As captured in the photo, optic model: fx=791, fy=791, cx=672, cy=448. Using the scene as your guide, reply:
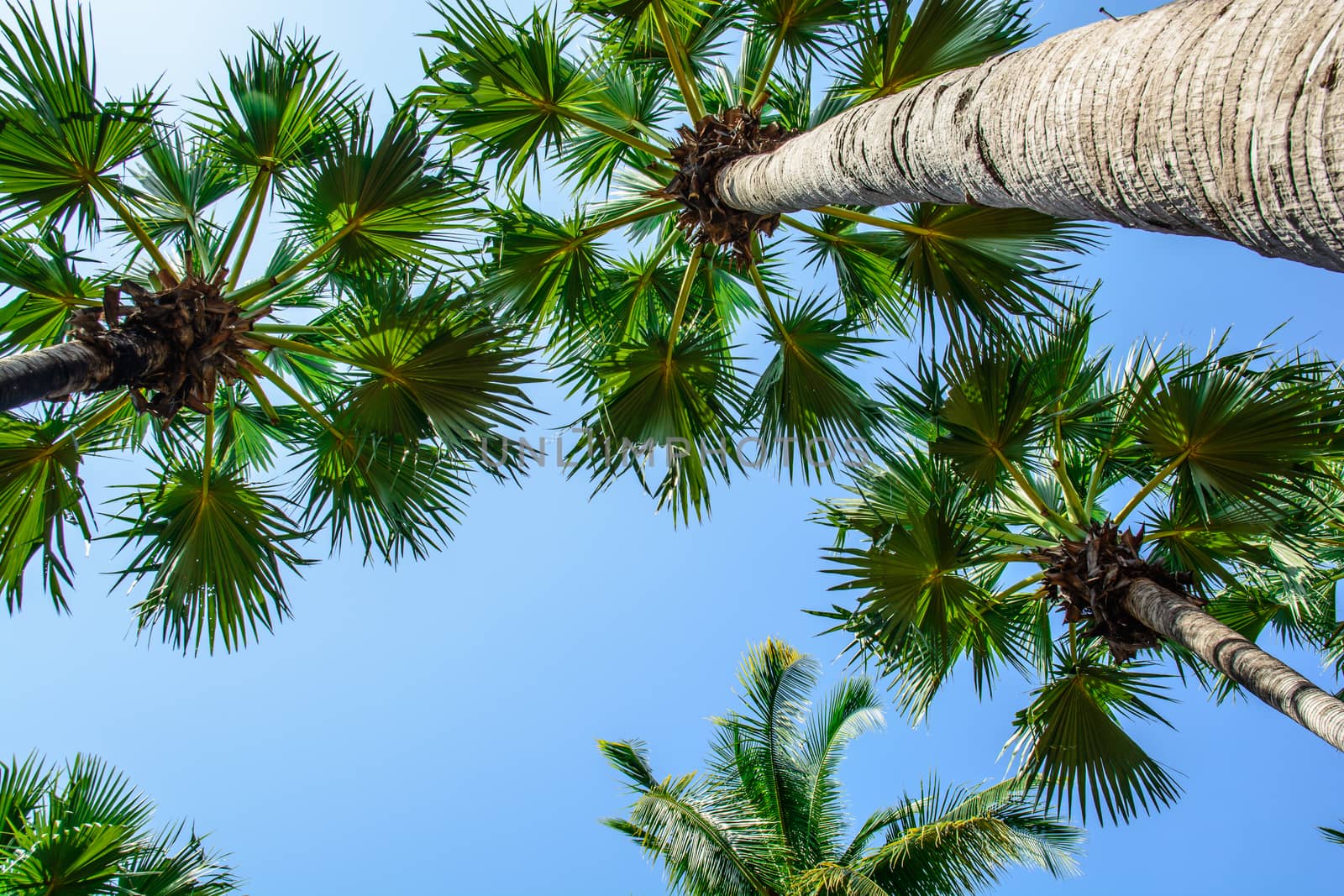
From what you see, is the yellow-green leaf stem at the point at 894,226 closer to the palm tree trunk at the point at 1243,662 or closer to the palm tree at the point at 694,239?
the palm tree at the point at 694,239

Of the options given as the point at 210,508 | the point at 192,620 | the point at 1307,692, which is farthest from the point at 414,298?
the point at 1307,692

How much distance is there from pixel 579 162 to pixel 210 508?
4.01 meters

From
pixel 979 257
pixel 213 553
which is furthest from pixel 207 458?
pixel 979 257

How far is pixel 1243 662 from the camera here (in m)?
4.57

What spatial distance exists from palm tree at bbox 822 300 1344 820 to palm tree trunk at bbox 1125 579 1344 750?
0.03 feet

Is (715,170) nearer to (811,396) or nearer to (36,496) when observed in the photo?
(811,396)

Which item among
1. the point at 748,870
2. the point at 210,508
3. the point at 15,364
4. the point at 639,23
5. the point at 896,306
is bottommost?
the point at 748,870

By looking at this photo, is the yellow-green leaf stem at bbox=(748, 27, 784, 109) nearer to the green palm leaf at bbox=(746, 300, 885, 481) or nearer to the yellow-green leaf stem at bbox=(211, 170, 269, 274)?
the green palm leaf at bbox=(746, 300, 885, 481)

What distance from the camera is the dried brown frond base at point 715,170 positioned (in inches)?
211

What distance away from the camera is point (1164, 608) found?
4906mm

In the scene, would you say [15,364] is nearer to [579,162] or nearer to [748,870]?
[579,162]

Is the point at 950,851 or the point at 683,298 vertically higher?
the point at 683,298

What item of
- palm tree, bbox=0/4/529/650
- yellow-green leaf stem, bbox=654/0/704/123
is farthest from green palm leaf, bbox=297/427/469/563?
yellow-green leaf stem, bbox=654/0/704/123

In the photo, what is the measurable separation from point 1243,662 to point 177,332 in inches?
253
